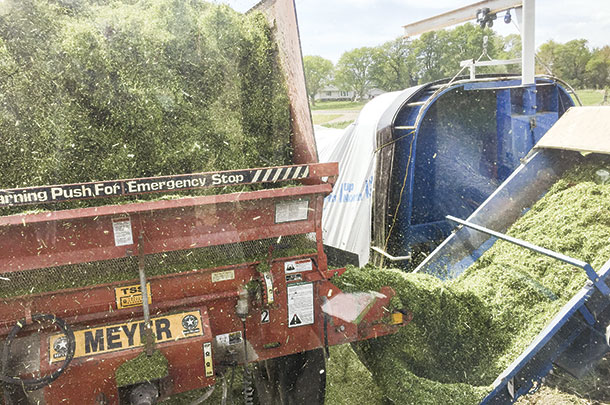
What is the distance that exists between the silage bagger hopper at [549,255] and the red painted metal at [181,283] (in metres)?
1.04

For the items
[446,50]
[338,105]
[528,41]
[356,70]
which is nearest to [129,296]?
[528,41]

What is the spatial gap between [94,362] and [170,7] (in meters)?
2.56

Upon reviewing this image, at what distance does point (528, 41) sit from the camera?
5355 mm

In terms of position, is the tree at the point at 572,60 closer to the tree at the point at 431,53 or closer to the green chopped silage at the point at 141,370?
the tree at the point at 431,53

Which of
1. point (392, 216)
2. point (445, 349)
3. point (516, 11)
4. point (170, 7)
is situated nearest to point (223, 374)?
point (445, 349)

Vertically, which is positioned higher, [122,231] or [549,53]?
[549,53]

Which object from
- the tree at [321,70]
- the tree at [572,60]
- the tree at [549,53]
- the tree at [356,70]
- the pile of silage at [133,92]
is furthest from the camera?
the tree at [321,70]

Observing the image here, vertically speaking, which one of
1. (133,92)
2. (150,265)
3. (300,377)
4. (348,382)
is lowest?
(348,382)

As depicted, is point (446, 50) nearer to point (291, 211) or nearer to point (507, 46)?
point (507, 46)

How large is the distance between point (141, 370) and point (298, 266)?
3.53 ft

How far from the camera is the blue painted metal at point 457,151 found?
532 cm

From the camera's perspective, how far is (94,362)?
2.40m

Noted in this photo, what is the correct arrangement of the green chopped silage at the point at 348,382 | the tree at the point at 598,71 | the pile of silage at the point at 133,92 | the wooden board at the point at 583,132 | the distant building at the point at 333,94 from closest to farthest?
1. the pile of silage at the point at 133,92
2. the green chopped silage at the point at 348,382
3. the wooden board at the point at 583,132
4. the tree at the point at 598,71
5. the distant building at the point at 333,94

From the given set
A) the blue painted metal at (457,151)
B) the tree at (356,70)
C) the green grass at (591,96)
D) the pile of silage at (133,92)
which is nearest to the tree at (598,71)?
the green grass at (591,96)
